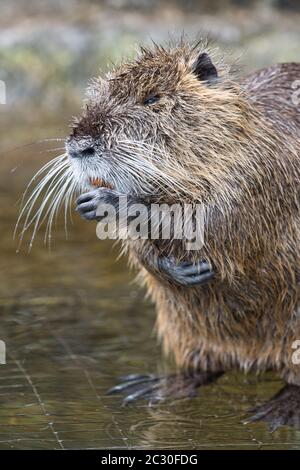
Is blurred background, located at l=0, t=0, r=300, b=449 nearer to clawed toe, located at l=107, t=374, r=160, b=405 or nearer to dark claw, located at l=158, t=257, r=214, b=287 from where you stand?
clawed toe, located at l=107, t=374, r=160, b=405

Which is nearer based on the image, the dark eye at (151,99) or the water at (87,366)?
the water at (87,366)

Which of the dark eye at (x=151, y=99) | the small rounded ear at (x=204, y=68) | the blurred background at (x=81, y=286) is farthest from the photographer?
the small rounded ear at (x=204, y=68)

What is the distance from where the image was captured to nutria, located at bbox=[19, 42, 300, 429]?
4047 millimetres

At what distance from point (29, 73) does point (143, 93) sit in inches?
218

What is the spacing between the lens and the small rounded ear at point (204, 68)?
425 cm

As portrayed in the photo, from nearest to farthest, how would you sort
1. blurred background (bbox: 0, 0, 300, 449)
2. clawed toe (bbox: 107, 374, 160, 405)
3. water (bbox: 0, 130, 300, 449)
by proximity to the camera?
water (bbox: 0, 130, 300, 449), blurred background (bbox: 0, 0, 300, 449), clawed toe (bbox: 107, 374, 160, 405)

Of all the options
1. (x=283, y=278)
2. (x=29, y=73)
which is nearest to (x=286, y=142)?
(x=283, y=278)

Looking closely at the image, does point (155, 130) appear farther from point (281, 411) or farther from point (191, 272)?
point (281, 411)

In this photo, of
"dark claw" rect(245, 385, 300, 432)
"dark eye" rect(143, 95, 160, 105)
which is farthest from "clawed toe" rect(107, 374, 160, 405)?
"dark eye" rect(143, 95, 160, 105)

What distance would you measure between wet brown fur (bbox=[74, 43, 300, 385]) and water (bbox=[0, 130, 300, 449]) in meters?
0.32

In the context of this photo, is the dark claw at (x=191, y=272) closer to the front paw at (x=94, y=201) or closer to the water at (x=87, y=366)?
the front paw at (x=94, y=201)

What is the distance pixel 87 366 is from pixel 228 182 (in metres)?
1.13

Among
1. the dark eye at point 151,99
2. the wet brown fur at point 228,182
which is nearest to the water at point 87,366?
the wet brown fur at point 228,182

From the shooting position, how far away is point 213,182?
161 inches
